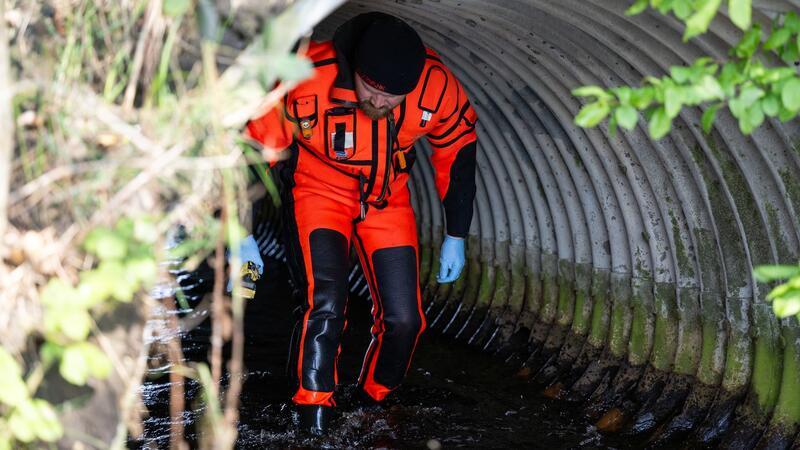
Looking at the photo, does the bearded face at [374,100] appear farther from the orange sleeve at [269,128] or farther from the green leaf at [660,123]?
the green leaf at [660,123]

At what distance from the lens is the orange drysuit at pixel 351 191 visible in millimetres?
4660

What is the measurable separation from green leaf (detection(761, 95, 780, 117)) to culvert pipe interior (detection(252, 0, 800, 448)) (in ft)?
2.78

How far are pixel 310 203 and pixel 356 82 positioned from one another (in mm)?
699

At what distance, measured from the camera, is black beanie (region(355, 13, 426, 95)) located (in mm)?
4402

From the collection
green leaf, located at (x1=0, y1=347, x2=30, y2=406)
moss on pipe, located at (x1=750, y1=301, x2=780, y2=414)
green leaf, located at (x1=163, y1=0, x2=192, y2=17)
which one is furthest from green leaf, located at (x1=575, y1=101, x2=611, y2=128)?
moss on pipe, located at (x1=750, y1=301, x2=780, y2=414)

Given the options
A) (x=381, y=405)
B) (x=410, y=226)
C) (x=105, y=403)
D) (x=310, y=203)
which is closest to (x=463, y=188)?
(x=410, y=226)

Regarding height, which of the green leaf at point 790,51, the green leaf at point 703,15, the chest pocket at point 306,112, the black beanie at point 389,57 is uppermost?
the black beanie at point 389,57

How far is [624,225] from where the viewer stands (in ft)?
17.5

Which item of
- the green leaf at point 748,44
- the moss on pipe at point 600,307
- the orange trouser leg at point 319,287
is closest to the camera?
the green leaf at point 748,44

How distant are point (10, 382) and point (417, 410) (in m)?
3.06

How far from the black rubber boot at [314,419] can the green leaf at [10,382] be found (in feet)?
7.69

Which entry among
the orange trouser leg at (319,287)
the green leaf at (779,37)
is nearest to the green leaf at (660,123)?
the green leaf at (779,37)

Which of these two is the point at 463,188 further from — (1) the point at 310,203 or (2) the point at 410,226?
(1) the point at 310,203

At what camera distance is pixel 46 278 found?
8.93 ft
